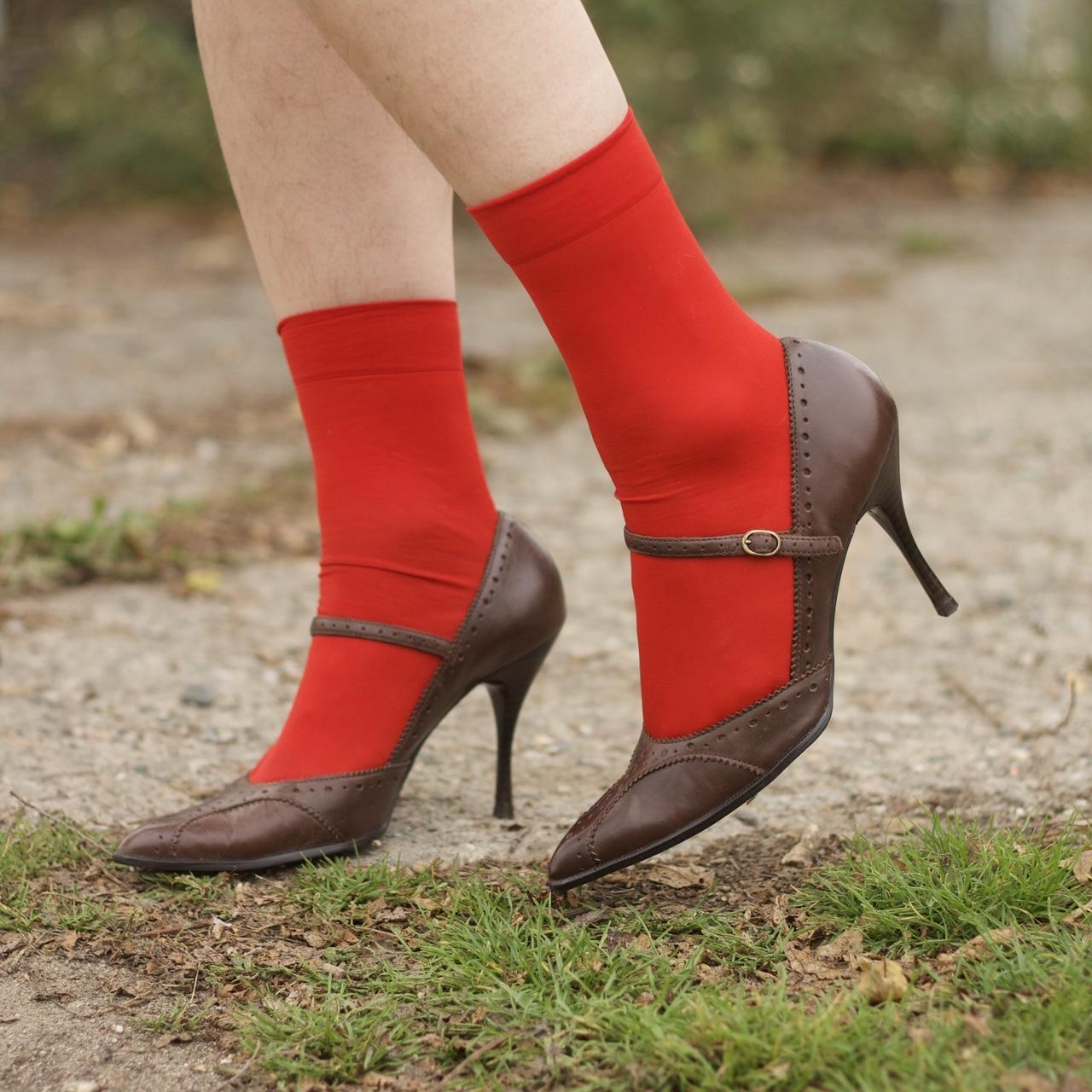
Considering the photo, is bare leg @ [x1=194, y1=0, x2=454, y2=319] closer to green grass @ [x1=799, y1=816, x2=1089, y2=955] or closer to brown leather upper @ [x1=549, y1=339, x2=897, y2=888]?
brown leather upper @ [x1=549, y1=339, x2=897, y2=888]

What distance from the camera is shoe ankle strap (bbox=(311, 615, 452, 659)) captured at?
4.63ft

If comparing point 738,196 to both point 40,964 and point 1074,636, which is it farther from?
point 40,964

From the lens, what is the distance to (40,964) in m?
1.19

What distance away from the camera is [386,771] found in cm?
142

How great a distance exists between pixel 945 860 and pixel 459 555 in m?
0.58

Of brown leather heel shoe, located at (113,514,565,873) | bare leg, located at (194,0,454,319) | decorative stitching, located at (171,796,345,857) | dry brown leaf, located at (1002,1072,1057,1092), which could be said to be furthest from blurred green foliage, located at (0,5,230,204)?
dry brown leaf, located at (1002,1072,1057,1092)

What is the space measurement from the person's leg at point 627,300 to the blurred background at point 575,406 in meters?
0.32

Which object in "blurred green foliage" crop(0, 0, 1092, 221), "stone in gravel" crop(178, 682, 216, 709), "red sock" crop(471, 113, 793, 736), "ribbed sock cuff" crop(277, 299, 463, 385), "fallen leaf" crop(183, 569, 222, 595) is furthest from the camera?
"blurred green foliage" crop(0, 0, 1092, 221)

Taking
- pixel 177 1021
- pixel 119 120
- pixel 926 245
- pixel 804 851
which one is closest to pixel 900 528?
pixel 804 851

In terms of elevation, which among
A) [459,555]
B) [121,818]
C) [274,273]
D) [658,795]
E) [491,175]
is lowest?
[121,818]

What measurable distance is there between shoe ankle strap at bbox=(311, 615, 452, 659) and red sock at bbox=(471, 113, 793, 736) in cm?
25

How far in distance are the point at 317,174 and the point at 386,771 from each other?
0.63m

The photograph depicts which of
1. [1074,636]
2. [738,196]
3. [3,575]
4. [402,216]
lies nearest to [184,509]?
[3,575]

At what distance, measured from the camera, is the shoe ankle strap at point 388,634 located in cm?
141
